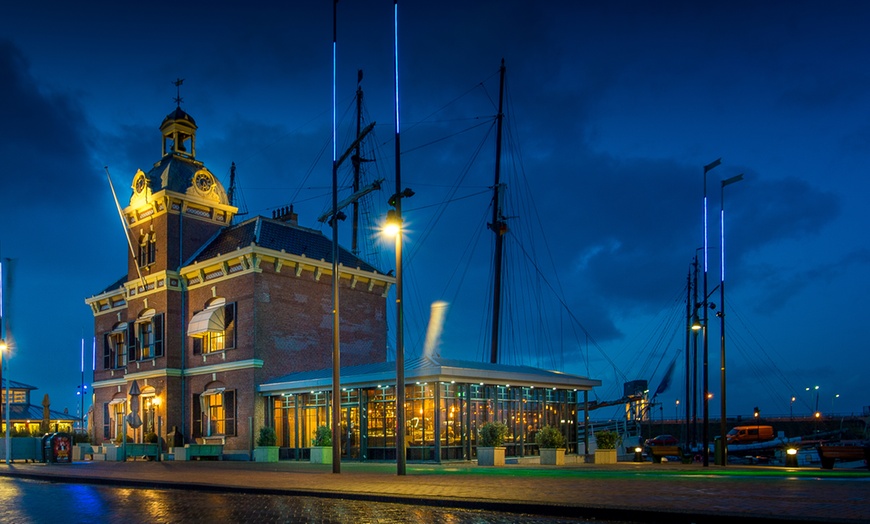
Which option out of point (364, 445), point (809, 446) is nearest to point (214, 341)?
point (364, 445)

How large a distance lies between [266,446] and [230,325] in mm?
7993

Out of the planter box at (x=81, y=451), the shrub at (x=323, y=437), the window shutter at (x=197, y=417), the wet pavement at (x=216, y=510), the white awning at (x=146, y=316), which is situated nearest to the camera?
the wet pavement at (x=216, y=510)

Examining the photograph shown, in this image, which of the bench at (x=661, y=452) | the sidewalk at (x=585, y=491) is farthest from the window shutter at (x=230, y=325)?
the bench at (x=661, y=452)

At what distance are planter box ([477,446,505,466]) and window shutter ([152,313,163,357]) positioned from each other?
73.3ft

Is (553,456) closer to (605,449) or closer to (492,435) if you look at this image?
(492,435)

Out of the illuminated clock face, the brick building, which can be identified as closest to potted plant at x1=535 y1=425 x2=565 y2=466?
the brick building

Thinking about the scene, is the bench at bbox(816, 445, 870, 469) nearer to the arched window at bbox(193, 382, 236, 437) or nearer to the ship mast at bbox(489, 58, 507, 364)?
the ship mast at bbox(489, 58, 507, 364)

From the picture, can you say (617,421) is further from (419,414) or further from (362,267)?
(419,414)

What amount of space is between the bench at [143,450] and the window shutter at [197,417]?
2149 mm

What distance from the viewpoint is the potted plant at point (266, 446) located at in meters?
34.5

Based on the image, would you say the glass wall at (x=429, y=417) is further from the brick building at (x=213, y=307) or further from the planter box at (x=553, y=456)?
the planter box at (x=553, y=456)

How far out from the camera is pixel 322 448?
102 feet

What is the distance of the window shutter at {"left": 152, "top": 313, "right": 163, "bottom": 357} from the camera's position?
43281 mm

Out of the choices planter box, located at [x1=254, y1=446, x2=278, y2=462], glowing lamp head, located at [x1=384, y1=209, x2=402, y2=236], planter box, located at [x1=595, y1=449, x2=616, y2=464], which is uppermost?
glowing lamp head, located at [x1=384, y1=209, x2=402, y2=236]
